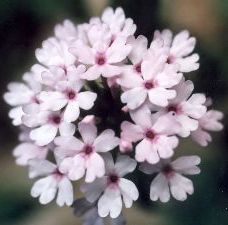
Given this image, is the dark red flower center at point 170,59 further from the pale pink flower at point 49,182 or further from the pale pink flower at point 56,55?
the pale pink flower at point 49,182

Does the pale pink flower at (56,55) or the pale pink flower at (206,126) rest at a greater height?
the pale pink flower at (56,55)

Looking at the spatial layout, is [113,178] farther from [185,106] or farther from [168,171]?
[185,106]

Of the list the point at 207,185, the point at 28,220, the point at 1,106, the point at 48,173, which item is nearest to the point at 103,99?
the point at 48,173

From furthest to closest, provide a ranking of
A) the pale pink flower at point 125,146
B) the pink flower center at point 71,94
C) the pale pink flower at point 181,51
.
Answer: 1. the pale pink flower at point 181,51
2. the pink flower center at point 71,94
3. the pale pink flower at point 125,146

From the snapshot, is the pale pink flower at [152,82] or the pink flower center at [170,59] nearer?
the pale pink flower at [152,82]

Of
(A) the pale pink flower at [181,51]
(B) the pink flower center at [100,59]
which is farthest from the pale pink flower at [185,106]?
(B) the pink flower center at [100,59]

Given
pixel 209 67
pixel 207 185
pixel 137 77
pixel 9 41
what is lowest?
pixel 207 185

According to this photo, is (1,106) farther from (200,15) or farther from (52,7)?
(200,15)

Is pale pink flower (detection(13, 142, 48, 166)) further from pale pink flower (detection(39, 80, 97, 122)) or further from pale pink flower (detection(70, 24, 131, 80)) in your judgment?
A: pale pink flower (detection(70, 24, 131, 80))
